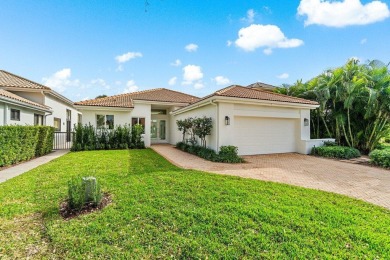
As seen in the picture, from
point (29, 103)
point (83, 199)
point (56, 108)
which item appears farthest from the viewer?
point (56, 108)

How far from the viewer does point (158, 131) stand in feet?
76.0

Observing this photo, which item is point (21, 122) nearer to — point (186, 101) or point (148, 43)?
point (148, 43)

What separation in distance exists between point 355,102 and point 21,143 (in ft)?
67.8

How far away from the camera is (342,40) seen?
1486 centimetres

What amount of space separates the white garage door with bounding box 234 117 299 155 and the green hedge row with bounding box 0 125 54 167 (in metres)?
12.0

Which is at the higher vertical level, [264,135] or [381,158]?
[264,135]

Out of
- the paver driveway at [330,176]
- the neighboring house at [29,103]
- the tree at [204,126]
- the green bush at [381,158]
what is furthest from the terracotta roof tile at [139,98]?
the green bush at [381,158]

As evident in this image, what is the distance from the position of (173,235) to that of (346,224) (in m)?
3.55

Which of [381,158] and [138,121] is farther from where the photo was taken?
[138,121]

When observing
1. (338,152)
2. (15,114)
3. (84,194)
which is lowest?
(84,194)

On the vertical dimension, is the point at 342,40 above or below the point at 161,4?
above

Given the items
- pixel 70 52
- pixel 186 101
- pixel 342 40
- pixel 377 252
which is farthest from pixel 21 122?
pixel 342 40

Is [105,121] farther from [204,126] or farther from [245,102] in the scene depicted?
[245,102]

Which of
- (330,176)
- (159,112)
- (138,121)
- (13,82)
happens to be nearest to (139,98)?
(138,121)
